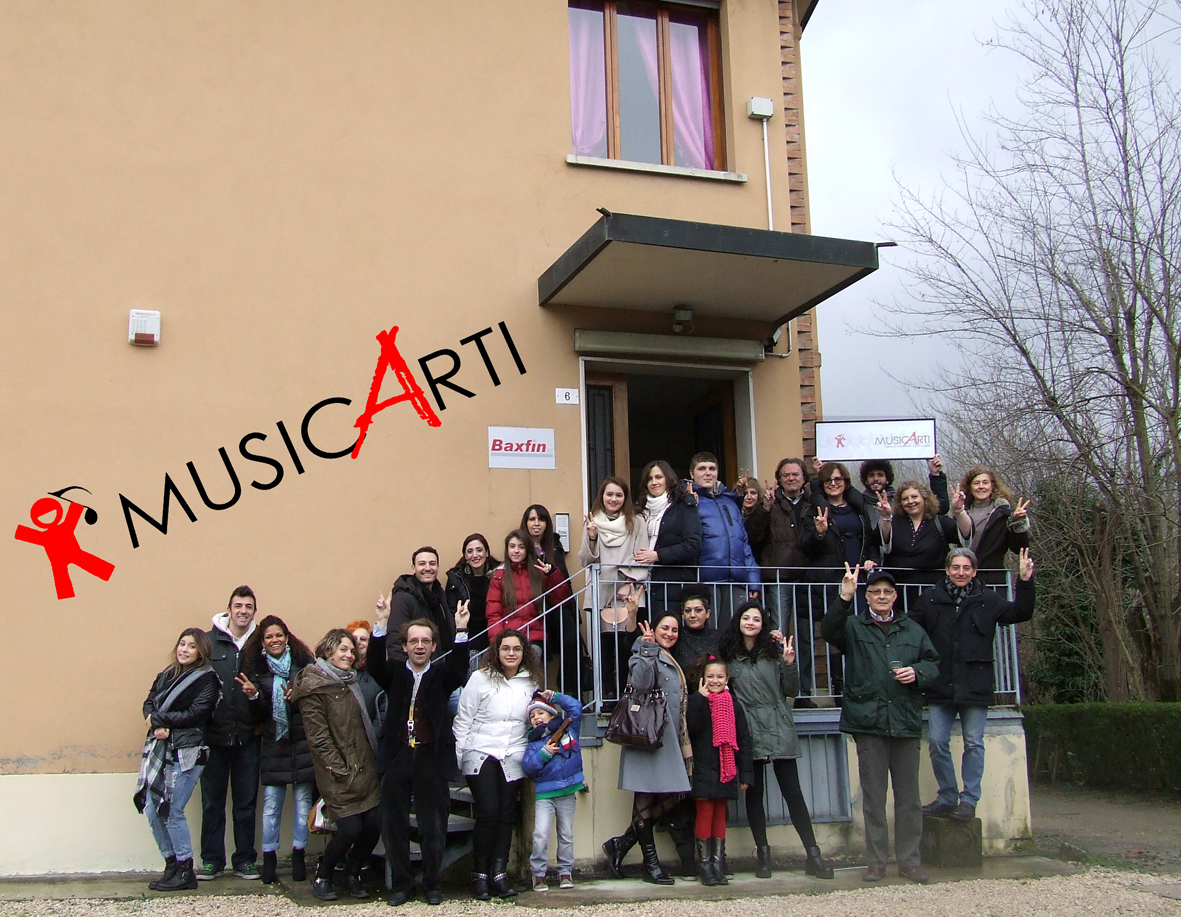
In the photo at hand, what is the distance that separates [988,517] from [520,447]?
3.30 metres

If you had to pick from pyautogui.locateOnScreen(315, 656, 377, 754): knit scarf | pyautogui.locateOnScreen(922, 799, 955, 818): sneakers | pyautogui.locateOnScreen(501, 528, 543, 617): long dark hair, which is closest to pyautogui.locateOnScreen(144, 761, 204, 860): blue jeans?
pyautogui.locateOnScreen(315, 656, 377, 754): knit scarf

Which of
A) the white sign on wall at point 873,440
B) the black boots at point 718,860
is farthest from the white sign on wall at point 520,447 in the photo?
the black boots at point 718,860

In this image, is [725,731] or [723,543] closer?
[725,731]

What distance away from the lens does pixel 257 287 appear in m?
7.74

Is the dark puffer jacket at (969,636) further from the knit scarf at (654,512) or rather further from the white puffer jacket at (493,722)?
the white puffer jacket at (493,722)

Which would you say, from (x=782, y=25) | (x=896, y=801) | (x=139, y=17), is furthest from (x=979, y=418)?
(x=139, y=17)

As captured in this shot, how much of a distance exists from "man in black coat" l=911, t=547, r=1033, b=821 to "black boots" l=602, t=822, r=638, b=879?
1.96 m

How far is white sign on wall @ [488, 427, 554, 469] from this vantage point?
8070mm

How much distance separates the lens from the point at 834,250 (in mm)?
7711

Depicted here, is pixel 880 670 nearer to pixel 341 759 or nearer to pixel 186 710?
pixel 341 759

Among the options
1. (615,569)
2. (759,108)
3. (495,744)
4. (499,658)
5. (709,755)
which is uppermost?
(759,108)

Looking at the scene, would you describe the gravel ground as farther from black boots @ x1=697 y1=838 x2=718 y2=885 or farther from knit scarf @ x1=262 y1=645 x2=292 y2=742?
knit scarf @ x1=262 y1=645 x2=292 y2=742

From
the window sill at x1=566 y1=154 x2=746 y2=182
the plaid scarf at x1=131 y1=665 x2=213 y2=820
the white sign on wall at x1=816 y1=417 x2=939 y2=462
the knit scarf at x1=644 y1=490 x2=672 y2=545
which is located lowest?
the plaid scarf at x1=131 y1=665 x2=213 y2=820

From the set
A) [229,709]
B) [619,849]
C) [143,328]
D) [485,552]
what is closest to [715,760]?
→ [619,849]
